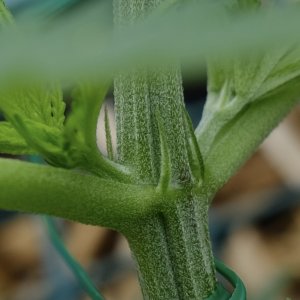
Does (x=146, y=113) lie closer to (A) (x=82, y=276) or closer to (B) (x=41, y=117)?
(B) (x=41, y=117)

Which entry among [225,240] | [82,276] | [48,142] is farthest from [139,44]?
[225,240]

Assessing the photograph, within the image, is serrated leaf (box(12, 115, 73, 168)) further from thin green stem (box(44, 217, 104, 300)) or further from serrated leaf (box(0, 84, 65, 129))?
thin green stem (box(44, 217, 104, 300))

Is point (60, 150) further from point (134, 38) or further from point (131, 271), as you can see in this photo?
point (131, 271)

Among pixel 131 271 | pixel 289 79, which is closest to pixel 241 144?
pixel 289 79

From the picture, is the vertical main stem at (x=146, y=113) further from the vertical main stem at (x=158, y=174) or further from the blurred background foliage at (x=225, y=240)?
the blurred background foliage at (x=225, y=240)

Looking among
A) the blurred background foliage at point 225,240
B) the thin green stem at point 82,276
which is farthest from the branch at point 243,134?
the blurred background foliage at point 225,240
